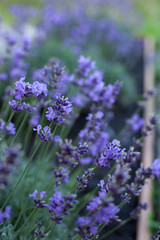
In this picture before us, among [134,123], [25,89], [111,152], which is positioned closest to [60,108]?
[25,89]

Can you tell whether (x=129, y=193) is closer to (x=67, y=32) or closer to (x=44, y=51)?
(x=44, y=51)

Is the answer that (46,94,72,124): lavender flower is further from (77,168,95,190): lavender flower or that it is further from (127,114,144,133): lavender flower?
(127,114,144,133): lavender flower

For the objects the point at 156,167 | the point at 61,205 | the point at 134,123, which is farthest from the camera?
the point at 134,123

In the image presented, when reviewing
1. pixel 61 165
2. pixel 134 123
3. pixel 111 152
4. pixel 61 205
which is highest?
pixel 134 123

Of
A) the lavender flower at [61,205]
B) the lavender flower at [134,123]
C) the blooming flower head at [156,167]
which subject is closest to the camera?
the lavender flower at [61,205]

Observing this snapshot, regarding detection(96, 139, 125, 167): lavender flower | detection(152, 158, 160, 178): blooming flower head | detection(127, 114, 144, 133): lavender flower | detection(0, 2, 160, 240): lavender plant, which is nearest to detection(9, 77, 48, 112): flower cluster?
detection(0, 2, 160, 240): lavender plant

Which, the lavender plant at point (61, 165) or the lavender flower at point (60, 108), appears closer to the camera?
the lavender plant at point (61, 165)

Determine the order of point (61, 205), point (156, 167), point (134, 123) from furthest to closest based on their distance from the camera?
point (134, 123)
point (156, 167)
point (61, 205)

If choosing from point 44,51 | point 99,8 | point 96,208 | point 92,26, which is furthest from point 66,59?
point 99,8

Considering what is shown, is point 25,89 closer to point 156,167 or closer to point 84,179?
point 84,179

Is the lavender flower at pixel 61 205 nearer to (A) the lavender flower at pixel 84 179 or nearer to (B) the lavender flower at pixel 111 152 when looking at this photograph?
(A) the lavender flower at pixel 84 179

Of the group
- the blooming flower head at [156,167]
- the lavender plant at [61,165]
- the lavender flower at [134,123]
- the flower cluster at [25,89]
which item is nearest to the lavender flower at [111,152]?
the lavender plant at [61,165]
